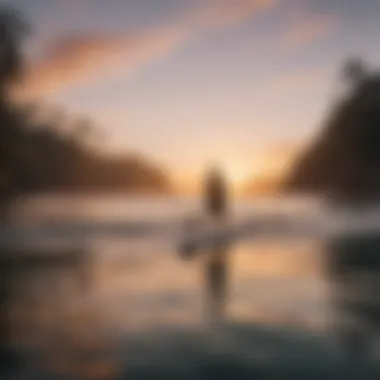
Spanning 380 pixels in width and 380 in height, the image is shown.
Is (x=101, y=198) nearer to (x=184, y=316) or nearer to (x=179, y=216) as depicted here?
(x=179, y=216)

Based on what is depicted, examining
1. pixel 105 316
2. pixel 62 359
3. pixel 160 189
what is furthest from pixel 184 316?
pixel 160 189

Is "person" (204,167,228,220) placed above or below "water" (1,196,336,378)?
above

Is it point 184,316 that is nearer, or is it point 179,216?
point 184,316

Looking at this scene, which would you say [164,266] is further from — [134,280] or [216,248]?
[216,248]

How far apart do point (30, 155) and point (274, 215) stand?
1.79m

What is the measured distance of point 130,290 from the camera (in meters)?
3.22

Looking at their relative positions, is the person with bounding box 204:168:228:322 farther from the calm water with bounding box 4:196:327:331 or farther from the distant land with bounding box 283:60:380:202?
the distant land with bounding box 283:60:380:202

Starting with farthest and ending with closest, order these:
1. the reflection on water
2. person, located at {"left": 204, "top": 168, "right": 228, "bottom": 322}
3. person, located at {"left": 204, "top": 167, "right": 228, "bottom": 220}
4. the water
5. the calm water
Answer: person, located at {"left": 204, "top": 167, "right": 228, "bottom": 220} < person, located at {"left": 204, "top": 168, "right": 228, "bottom": 322} < the calm water < the water < the reflection on water

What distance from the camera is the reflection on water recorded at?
269cm

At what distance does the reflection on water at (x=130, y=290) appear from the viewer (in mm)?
2691

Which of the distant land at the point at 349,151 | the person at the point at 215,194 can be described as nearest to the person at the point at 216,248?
the person at the point at 215,194

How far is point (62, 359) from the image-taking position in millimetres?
Result: 2531

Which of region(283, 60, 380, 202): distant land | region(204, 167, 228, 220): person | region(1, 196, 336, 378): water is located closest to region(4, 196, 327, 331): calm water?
region(1, 196, 336, 378): water

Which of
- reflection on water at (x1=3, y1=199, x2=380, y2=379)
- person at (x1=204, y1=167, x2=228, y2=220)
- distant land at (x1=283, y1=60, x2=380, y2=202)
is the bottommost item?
reflection on water at (x1=3, y1=199, x2=380, y2=379)
